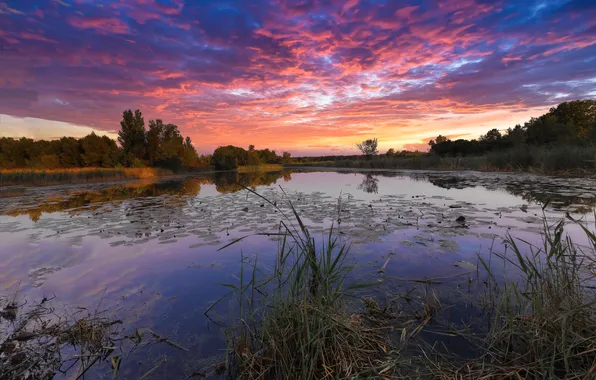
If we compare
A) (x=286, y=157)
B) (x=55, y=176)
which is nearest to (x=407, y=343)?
(x=55, y=176)

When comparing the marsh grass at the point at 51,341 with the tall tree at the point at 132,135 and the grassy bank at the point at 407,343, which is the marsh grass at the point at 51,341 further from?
the tall tree at the point at 132,135

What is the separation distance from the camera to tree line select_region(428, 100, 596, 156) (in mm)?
41344

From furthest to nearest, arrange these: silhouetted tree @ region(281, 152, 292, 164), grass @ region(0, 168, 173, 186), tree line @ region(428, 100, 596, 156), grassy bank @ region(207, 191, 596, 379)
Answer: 1. silhouetted tree @ region(281, 152, 292, 164)
2. tree line @ region(428, 100, 596, 156)
3. grass @ region(0, 168, 173, 186)
4. grassy bank @ region(207, 191, 596, 379)

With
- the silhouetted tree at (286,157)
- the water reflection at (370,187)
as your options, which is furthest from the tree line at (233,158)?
the water reflection at (370,187)

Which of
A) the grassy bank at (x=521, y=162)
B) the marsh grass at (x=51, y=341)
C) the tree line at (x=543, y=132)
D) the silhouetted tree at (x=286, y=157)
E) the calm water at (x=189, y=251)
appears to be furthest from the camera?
the silhouetted tree at (x=286, y=157)

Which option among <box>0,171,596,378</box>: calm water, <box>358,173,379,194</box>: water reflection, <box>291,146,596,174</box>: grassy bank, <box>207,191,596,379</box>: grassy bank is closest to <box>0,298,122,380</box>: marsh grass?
<box>0,171,596,378</box>: calm water

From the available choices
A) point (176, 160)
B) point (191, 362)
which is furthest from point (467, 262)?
point (176, 160)

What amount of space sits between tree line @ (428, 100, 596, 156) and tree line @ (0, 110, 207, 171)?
2352 inches

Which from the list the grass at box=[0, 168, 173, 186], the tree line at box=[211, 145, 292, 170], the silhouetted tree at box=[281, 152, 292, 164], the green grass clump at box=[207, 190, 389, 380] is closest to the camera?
the green grass clump at box=[207, 190, 389, 380]

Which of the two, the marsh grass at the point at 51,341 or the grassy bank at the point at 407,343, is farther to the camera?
the marsh grass at the point at 51,341

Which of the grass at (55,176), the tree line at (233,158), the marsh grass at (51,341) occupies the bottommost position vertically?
the marsh grass at (51,341)

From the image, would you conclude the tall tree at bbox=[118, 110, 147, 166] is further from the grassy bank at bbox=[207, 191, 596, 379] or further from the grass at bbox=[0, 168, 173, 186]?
the grassy bank at bbox=[207, 191, 596, 379]

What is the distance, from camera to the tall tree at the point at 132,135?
53.7m

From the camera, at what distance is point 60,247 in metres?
6.57
